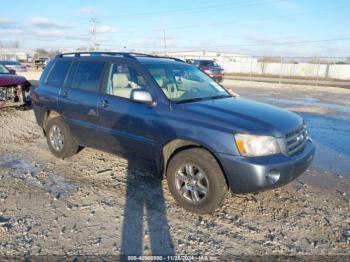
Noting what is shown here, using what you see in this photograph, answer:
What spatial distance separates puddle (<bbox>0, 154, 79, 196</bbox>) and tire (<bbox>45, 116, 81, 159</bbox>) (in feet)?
1.68

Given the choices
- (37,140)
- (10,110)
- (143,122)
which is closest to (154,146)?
(143,122)

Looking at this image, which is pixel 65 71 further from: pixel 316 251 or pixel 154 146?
pixel 316 251

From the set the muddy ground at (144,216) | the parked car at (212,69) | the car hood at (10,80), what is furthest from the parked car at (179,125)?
the parked car at (212,69)

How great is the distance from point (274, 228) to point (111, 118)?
265cm

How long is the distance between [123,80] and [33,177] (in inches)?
80.8

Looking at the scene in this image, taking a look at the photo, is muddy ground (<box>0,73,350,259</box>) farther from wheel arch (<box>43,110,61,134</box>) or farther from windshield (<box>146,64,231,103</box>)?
windshield (<box>146,64,231,103</box>)

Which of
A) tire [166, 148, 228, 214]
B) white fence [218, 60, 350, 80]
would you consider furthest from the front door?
white fence [218, 60, 350, 80]

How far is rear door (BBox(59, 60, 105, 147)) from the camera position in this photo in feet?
17.6

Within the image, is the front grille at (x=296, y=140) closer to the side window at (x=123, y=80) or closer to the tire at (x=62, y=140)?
the side window at (x=123, y=80)

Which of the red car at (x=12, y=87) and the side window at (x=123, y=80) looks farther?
the red car at (x=12, y=87)

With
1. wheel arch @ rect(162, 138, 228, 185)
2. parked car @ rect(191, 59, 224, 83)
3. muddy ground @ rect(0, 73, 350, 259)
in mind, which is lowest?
muddy ground @ rect(0, 73, 350, 259)

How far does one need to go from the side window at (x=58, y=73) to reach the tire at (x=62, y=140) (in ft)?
2.08

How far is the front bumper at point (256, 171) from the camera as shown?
12.5 feet

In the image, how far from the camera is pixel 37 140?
7.67 m
